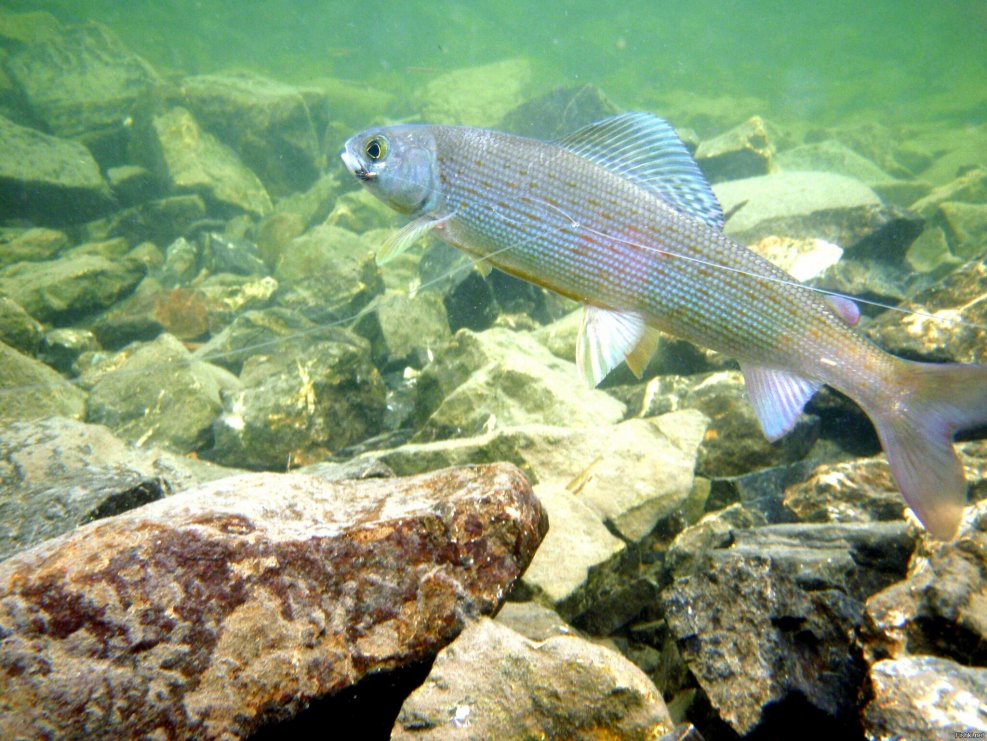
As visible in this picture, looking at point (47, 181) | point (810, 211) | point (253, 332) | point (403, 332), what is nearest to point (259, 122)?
point (47, 181)

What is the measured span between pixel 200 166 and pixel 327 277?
24.3 ft

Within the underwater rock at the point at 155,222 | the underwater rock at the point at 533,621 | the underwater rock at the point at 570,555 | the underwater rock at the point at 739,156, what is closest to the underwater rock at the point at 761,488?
the underwater rock at the point at 570,555

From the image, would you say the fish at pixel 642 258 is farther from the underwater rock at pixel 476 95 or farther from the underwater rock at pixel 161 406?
the underwater rock at pixel 476 95

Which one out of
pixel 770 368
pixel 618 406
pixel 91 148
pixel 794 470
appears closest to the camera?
pixel 770 368

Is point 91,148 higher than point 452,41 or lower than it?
lower

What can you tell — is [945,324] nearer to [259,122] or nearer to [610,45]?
[259,122]

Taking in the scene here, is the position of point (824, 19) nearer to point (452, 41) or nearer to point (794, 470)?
point (452, 41)

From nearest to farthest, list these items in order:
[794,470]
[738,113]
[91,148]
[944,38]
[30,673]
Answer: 1. [30,673]
2. [794,470]
3. [91,148]
4. [738,113]
5. [944,38]

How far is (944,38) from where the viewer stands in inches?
1753

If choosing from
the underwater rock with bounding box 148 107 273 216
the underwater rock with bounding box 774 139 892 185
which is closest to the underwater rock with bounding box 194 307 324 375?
the underwater rock with bounding box 148 107 273 216

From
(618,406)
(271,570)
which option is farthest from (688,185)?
(618,406)

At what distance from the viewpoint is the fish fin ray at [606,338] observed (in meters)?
2.19

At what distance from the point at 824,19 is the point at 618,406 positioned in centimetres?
6903

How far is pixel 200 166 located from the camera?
12.5 meters
